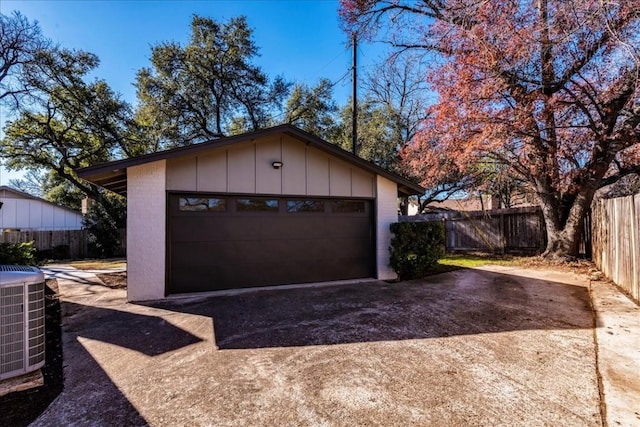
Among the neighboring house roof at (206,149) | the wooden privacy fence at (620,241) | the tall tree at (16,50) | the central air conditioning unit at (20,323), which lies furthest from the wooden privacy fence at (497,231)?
the tall tree at (16,50)

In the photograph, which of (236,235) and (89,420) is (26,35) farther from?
(89,420)

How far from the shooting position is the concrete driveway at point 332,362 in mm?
2357

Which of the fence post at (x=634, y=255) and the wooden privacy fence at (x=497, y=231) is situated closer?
the fence post at (x=634, y=255)

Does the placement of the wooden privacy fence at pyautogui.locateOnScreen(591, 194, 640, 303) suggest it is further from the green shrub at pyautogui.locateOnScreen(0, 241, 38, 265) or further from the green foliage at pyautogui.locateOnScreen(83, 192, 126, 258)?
the green foliage at pyautogui.locateOnScreen(83, 192, 126, 258)

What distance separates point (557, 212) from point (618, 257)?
3.98 metres

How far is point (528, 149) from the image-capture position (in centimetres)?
888

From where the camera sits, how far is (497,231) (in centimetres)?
1241

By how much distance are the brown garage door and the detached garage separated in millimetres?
20

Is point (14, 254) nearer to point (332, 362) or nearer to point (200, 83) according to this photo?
point (332, 362)

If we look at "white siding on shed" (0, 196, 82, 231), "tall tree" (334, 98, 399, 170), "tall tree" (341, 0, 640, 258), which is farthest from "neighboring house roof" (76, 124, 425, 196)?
"white siding on shed" (0, 196, 82, 231)

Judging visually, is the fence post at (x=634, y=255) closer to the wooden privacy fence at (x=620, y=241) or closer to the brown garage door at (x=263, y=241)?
the wooden privacy fence at (x=620, y=241)

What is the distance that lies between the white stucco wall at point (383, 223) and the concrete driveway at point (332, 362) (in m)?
2.02

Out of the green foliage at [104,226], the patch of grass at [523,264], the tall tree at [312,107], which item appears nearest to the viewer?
the patch of grass at [523,264]

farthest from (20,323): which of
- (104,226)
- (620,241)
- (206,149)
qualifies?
(104,226)
